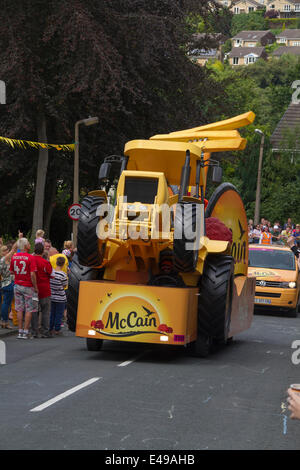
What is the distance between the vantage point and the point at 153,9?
31672 mm

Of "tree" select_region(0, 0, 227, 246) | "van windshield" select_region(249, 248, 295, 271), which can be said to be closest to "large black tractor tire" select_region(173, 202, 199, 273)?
"van windshield" select_region(249, 248, 295, 271)

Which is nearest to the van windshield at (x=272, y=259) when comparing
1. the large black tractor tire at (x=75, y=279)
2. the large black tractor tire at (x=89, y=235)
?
the large black tractor tire at (x=75, y=279)

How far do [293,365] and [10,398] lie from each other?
5680 millimetres

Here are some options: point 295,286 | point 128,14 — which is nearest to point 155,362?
point 295,286

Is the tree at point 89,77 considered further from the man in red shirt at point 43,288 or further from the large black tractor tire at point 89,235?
the large black tractor tire at point 89,235

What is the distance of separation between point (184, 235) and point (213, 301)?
149cm

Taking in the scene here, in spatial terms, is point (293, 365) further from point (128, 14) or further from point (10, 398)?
point (128, 14)

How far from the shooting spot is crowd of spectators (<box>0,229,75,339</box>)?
1741 cm

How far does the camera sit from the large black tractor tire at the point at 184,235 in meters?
13.8

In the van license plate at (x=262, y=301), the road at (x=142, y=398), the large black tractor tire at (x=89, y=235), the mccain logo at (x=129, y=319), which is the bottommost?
the van license plate at (x=262, y=301)

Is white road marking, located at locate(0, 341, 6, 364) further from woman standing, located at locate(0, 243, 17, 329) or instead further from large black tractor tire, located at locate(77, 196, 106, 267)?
large black tractor tire, located at locate(77, 196, 106, 267)

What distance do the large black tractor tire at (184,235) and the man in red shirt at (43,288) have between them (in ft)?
13.9

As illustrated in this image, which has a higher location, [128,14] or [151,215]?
[128,14]

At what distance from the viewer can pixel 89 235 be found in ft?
47.5
